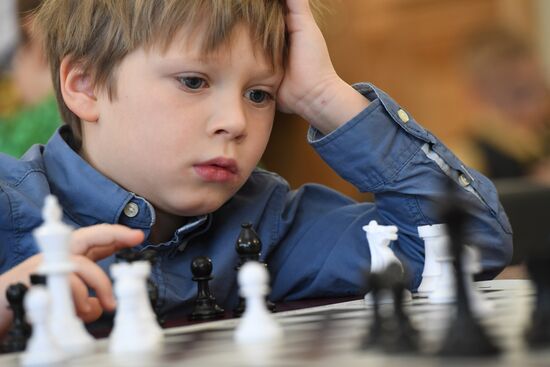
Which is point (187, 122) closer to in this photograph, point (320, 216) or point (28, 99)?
point (320, 216)

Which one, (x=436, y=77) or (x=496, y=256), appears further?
(x=436, y=77)

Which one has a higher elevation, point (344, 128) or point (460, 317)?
point (344, 128)

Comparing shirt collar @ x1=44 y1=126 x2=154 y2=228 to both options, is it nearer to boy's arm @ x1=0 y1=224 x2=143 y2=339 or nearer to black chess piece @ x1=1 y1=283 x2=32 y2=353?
boy's arm @ x1=0 y1=224 x2=143 y2=339

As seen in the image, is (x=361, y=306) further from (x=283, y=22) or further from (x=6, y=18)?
(x=6, y=18)

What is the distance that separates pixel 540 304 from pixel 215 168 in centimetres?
76

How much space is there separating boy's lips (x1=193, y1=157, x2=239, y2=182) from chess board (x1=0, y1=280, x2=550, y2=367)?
352 mm

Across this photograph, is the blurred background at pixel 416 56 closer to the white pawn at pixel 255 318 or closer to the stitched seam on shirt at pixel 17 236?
the stitched seam on shirt at pixel 17 236

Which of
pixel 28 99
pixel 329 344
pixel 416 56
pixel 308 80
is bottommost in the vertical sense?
pixel 329 344

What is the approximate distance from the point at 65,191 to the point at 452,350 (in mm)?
964

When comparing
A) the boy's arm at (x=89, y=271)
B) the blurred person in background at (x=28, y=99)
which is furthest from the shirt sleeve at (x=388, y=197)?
the blurred person in background at (x=28, y=99)

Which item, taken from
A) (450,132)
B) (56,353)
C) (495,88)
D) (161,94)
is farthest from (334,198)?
(450,132)

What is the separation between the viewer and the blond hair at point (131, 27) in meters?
1.46

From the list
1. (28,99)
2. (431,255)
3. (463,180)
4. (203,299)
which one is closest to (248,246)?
(203,299)

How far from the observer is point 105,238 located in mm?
1160
